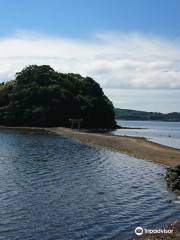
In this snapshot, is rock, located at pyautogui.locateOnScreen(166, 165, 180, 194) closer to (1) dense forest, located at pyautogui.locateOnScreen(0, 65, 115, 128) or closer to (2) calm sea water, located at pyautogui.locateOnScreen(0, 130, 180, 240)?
(2) calm sea water, located at pyautogui.locateOnScreen(0, 130, 180, 240)

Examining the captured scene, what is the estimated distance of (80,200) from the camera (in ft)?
121

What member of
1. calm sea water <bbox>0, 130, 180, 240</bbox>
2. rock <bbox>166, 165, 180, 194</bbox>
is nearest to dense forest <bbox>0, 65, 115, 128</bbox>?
calm sea water <bbox>0, 130, 180, 240</bbox>

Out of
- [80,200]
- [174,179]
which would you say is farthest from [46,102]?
[80,200]

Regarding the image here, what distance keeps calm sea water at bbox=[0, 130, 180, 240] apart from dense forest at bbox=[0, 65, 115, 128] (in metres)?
114

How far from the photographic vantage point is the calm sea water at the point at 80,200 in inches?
1106

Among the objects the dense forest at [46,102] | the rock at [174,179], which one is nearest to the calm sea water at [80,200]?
the rock at [174,179]

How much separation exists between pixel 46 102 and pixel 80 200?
144 metres

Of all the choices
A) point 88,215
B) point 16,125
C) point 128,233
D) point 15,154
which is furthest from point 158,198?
point 16,125

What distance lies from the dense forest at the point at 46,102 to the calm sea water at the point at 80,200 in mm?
113594

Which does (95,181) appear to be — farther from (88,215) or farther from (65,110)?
(65,110)

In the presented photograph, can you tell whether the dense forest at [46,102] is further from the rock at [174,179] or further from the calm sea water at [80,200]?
the rock at [174,179]

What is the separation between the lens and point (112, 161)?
65625 mm

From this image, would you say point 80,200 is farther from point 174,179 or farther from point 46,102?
point 46,102

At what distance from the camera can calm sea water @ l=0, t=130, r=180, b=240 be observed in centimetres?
2809
